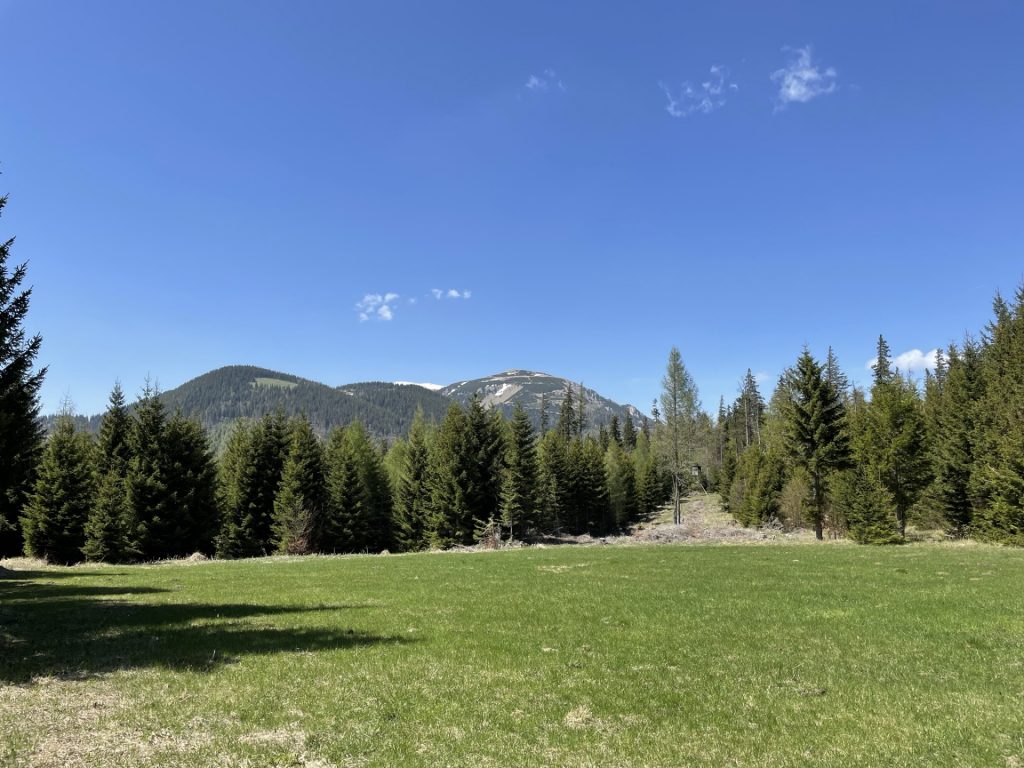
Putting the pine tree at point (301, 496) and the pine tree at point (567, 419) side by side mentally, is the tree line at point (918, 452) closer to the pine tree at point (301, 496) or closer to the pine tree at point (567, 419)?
the pine tree at point (301, 496)

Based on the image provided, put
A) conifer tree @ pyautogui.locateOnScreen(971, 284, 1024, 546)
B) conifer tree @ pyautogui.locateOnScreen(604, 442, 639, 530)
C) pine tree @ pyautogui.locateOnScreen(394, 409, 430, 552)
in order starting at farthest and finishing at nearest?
conifer tree @ pyautogui.locateOnScreen(604, 442, 639, 530)
pine tree @ pyautogui.locateOnScreen(394, 409, 430, 552)
conifer tree @ pyautogui.locateOnScreen(971, 284, 1024, 546)

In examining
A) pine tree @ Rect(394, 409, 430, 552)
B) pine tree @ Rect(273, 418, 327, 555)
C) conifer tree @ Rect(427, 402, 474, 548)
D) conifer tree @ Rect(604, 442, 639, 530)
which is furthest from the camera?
conifer tree @ Rect(604, 442, 639, 530)

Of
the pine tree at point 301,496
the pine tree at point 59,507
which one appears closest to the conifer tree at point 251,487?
the pine tree at point 301,496

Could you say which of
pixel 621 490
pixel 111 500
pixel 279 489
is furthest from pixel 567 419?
pixel 111 500

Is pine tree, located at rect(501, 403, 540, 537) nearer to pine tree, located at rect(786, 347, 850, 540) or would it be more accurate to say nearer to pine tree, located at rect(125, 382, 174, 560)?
pine tree, located at rect(786, 347, 850, 540)

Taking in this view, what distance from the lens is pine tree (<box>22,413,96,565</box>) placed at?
4606cm

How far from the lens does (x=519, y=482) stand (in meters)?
62.3

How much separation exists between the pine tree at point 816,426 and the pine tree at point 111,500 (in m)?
57.4

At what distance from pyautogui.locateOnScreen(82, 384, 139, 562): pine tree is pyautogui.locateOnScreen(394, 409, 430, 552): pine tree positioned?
27980 millimetres

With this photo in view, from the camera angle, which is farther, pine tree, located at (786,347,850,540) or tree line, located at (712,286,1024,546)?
pine tree, located at (786,347,850,540)

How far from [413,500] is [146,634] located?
54.1m

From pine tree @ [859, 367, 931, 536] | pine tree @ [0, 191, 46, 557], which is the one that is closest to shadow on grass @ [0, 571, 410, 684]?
pine tree @ [0, 191, 46, 557]

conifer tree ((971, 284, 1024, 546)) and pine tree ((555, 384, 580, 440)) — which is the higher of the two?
pine tree ((555, 384, 580, 440))

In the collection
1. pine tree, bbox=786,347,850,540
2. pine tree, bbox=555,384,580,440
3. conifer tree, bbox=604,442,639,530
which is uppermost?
pine tree, bbox=555,384,580,440
